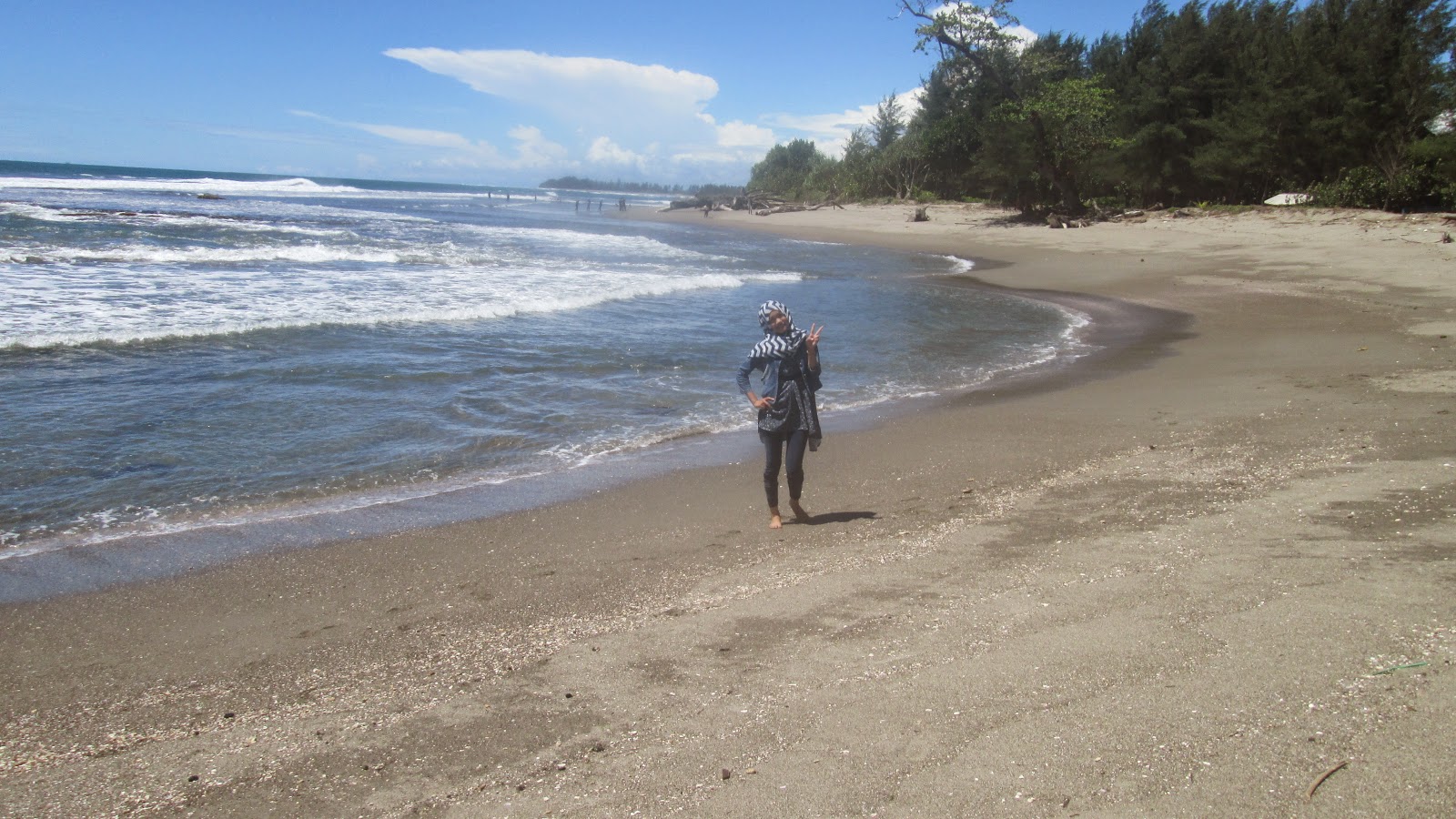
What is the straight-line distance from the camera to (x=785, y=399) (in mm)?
6199

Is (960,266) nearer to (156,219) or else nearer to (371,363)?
(371,363)

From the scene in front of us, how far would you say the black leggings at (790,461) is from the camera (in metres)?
6.21

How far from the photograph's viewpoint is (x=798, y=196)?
243 feet

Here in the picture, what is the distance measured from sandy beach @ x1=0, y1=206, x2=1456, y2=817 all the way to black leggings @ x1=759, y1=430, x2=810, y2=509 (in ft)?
0.91

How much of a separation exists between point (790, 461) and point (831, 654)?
2.41 metres

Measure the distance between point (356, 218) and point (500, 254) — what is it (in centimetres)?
2245

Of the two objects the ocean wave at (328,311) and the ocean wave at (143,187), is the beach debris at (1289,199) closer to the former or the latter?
the ocean wave at (328,311)

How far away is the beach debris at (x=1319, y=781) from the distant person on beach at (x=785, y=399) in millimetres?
3706

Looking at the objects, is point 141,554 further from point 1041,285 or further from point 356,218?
point 356,218

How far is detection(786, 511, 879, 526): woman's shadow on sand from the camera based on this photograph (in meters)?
6.22

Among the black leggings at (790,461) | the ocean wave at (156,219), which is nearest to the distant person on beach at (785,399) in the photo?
the black leggings at (790,461)

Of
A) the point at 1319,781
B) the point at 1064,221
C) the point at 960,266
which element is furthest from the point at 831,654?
the point at 1064,221

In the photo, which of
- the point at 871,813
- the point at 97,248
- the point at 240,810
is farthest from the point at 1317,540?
the point at 97,248

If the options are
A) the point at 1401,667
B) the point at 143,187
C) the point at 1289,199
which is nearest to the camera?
the point at 1401,667
